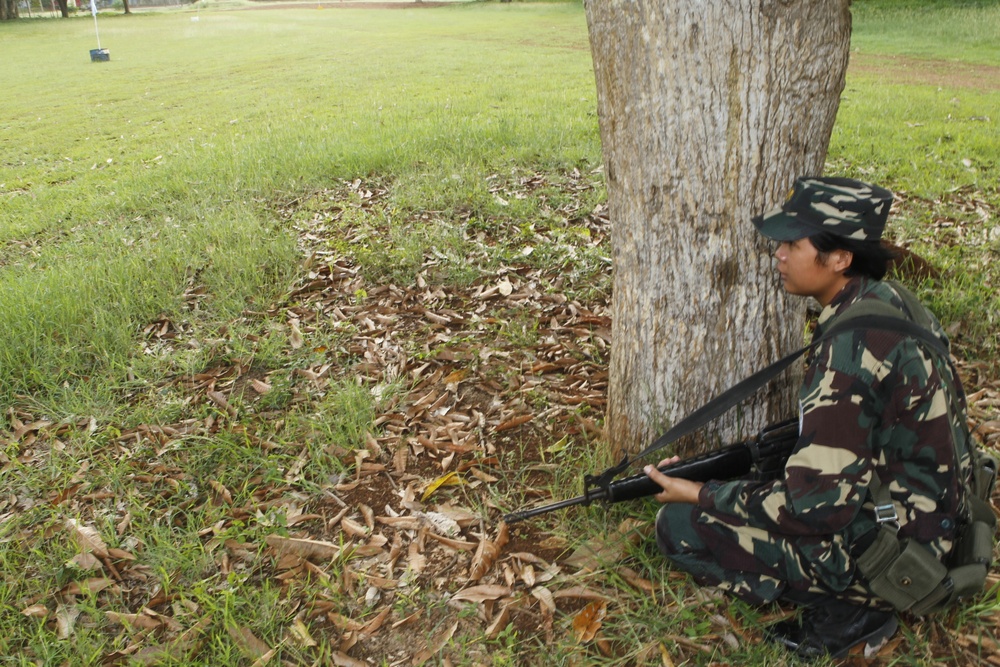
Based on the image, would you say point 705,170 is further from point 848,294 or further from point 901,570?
point 901,570

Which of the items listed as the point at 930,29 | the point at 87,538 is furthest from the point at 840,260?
the point at 930,29

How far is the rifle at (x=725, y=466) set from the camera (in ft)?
9.76

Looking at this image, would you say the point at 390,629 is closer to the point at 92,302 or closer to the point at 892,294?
the point at 892,294

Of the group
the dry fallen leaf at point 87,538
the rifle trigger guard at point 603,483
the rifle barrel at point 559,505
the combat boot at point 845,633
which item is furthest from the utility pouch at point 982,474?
the dry fallen leaf at point 87,538

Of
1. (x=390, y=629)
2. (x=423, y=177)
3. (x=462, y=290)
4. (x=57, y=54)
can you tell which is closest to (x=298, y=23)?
(x=57, y=54)

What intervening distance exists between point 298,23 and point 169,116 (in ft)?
86.5

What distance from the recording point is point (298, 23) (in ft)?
120

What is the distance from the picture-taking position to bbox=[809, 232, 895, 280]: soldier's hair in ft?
8.33

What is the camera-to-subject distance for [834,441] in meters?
2.38

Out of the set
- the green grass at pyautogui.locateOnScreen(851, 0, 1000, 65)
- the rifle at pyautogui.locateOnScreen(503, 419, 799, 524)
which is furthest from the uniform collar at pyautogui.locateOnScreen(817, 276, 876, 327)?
the green grass at pyautogui.locateOnScreen(851, 0, 1000, 65)

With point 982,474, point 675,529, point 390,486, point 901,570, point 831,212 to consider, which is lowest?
point 390,486

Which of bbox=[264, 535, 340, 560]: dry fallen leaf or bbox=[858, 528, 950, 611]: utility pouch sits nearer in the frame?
bbox=[858, 528, 950, 611]: utility pouch

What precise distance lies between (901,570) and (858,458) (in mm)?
423

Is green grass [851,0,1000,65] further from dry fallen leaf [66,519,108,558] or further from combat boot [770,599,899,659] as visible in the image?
dry fallen leaf [66,519,108,558]
